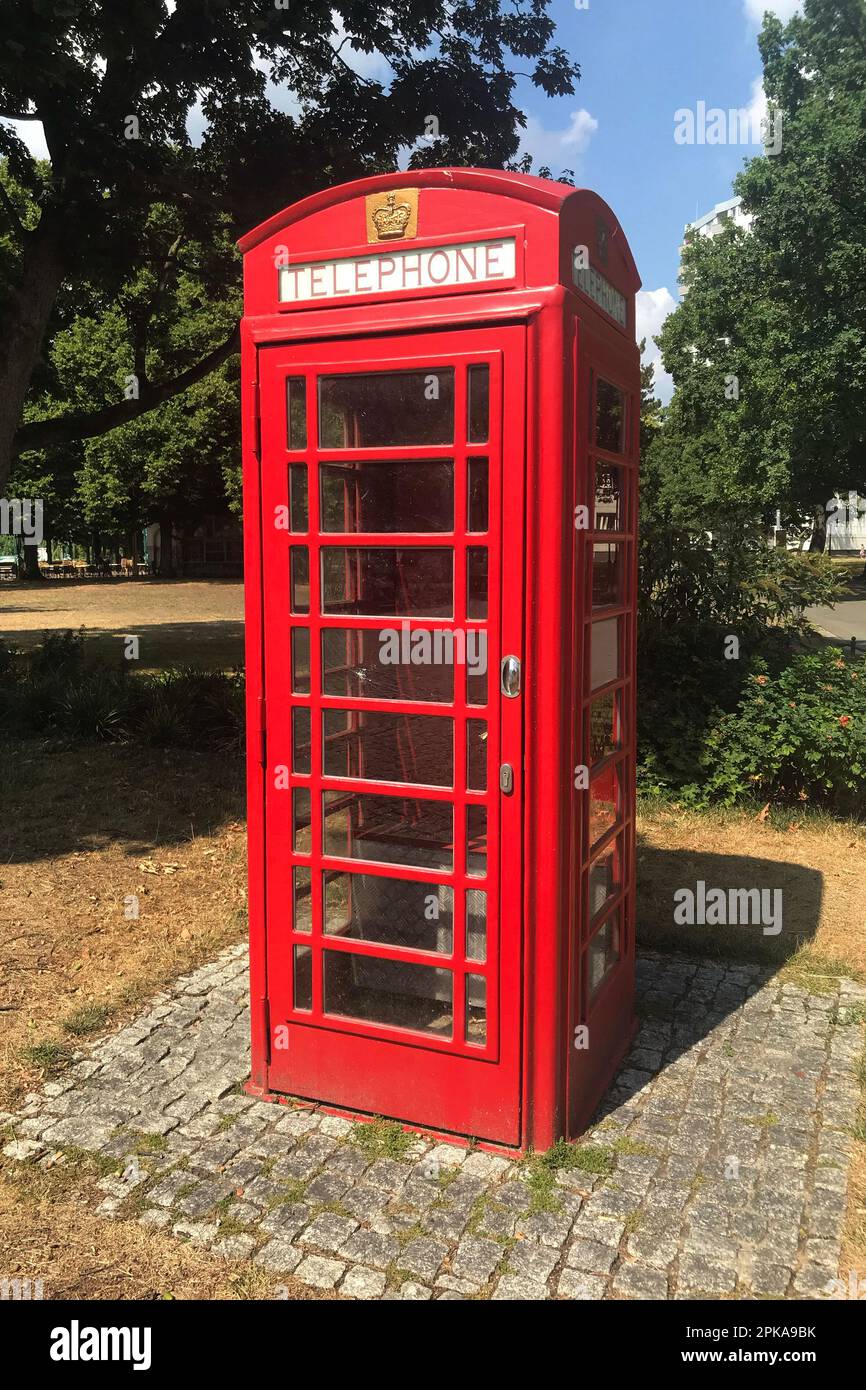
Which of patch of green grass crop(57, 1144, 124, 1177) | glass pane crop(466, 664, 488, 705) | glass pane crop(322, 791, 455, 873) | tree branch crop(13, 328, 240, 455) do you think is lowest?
patch of green grass crop(57, 1144, 124, 1177)

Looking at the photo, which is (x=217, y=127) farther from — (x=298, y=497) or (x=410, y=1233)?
(x=410, y=1233)

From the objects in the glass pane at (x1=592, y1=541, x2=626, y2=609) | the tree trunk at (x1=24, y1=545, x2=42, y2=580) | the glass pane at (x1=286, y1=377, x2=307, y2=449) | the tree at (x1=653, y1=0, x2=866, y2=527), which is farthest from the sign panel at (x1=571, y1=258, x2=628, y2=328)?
the tree trunk at (x1=24, y1=545, x2=42, y2=580)

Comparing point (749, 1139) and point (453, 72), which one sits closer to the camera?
point (749, 1139)

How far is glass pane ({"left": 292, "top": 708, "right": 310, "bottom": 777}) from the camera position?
364 cm

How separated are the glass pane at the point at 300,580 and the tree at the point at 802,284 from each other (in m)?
19.6

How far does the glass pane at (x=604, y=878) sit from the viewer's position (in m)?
3.87

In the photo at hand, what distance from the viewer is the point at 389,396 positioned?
3.42 meters

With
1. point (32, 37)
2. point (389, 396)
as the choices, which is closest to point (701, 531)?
point (389, 396)

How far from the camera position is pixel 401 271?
3.35 m

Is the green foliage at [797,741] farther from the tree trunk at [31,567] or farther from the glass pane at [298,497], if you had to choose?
the tree trunk at [31,567]

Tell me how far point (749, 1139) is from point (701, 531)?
5849mm

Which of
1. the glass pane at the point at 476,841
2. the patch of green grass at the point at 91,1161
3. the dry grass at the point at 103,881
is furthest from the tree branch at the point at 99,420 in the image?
the patch of green grass at the point at 91,1161

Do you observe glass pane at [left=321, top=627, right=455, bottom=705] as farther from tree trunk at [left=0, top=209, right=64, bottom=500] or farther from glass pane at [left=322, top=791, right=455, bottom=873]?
tree trunk at [left=0, top=209, right=64, bottom=500]
